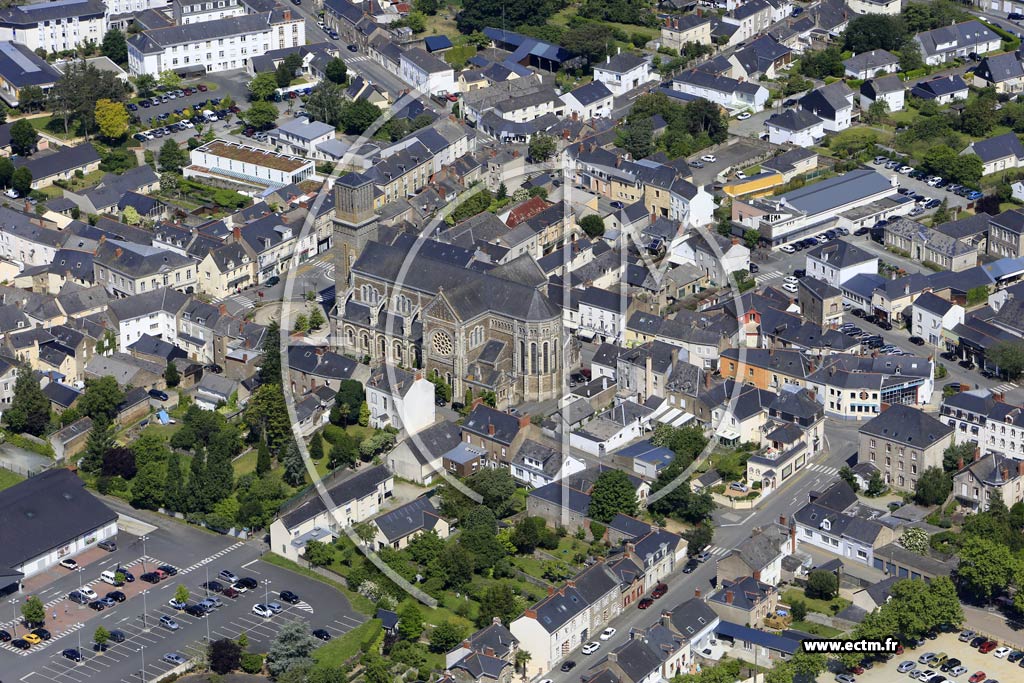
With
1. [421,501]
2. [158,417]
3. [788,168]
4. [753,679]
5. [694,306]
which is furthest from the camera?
[788,168]

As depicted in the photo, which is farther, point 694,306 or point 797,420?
point 694,306

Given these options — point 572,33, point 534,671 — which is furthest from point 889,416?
point 572,33

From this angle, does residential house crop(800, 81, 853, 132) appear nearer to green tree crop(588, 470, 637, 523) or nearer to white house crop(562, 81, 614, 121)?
white house crop(562, 81, 614, 121)

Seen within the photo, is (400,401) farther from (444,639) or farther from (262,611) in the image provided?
(444,639)

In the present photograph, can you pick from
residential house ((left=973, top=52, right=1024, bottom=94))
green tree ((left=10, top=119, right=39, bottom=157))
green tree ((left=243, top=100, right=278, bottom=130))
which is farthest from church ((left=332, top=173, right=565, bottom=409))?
residential house ((left=973, top=52, right=1024, bottom=94))

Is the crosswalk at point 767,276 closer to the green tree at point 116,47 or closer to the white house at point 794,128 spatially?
the white house at point 794,128

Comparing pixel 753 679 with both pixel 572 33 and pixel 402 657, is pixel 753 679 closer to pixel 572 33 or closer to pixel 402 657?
pixel 402 657
